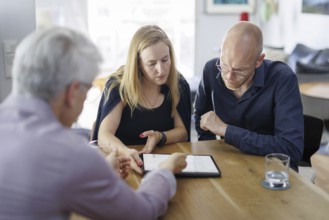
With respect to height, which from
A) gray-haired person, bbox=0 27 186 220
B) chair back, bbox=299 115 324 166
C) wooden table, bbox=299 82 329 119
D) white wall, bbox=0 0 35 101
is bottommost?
wooden table, bbox=299 82 329 119

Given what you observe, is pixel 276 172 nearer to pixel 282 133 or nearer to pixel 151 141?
pixel 282 133

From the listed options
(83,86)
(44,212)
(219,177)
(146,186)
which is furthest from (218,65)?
(44,212)

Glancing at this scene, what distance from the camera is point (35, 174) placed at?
3.04 ft

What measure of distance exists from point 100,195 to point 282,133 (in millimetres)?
1102

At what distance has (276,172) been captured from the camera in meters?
1.57

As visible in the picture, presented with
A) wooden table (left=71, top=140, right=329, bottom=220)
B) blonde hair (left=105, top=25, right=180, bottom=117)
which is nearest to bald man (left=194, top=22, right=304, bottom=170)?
wooden table (left=71, top=140, right=329, bottom=220)

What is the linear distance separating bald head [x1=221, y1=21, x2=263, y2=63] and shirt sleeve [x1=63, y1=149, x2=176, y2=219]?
941mm

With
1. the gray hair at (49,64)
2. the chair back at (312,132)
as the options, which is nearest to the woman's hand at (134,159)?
the gray hair at (49,64)

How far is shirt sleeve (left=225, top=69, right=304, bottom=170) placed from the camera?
1836 mm

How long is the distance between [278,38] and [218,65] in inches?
168

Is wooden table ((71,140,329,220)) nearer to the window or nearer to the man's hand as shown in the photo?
the man's hand

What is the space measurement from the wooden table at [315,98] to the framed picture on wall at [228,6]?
2.37 metres

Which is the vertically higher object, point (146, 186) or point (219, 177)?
point (146, 186)

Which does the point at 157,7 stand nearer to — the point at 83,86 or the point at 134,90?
the point at 134,90
